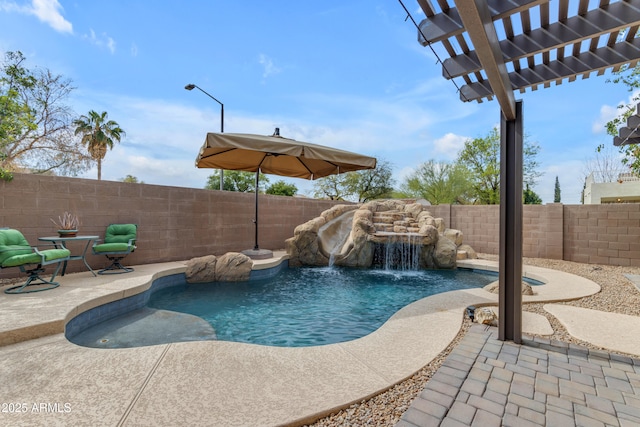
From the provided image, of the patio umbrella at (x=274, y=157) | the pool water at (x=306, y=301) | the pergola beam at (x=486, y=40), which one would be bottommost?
the pool water at (x=306, y=301)

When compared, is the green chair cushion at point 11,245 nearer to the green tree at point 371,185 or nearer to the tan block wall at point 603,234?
the tan block wall at point 603,234

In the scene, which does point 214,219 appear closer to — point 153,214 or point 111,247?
point 153,214

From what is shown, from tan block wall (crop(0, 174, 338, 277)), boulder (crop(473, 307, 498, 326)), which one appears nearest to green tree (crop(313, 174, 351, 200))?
tan block wall (crop(0, 174, 338, 277))

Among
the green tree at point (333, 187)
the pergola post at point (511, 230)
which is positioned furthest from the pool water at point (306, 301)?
the green tree at point (333, 187)

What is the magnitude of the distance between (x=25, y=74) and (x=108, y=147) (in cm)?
866

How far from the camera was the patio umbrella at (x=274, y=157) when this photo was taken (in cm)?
476

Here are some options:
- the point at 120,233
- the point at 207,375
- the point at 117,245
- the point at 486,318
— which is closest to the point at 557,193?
the point at 486,318

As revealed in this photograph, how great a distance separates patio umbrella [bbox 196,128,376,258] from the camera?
15.6 ft

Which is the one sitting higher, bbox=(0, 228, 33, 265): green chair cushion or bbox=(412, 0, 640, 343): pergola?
bbox=(412, 0, 640, 343): pergola

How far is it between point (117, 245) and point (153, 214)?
138 centimetres

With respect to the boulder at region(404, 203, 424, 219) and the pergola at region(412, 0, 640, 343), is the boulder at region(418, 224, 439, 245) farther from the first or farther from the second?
the pergola at region(412, 0, 640, 343)

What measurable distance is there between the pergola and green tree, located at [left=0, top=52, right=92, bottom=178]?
42.8 ft

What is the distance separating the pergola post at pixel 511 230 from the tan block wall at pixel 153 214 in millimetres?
6112

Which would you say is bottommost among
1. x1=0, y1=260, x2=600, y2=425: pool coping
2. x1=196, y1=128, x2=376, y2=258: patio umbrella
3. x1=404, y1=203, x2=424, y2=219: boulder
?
x1=0, y1=260, x2=600, y2=425: pool coping
